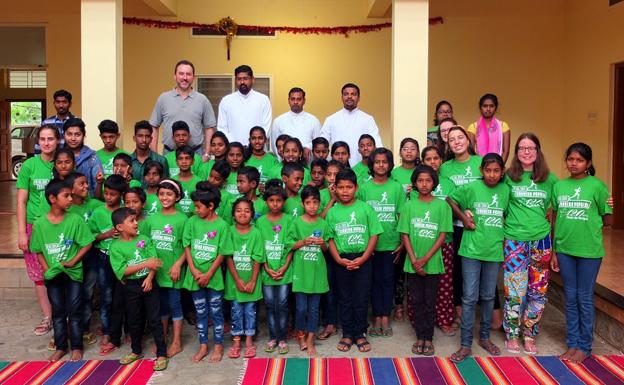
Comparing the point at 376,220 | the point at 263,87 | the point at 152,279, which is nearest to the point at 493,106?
the point at 376,220

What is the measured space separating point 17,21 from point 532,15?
791 centimetres

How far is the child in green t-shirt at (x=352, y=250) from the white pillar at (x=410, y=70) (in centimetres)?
184

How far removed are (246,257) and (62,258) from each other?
4.01ft

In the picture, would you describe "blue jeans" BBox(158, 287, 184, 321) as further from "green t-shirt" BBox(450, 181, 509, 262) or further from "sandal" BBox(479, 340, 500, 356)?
"sandal" BBox(479, 340, 500, 356)

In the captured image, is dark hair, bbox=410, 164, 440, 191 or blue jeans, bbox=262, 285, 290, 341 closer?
dark hair, bbox=410, 164, 440, 191

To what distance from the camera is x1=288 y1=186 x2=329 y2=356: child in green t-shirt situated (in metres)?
3.97

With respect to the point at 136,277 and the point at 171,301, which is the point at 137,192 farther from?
the point at 171,301

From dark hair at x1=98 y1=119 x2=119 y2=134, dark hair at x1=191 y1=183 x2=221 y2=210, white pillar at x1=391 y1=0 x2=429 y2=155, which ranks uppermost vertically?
white pillar at x1=391 y1=0 x2=429 y2=155

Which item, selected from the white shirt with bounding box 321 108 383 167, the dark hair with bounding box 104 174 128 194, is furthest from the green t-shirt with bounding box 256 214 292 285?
the white shirt with bounding box 321 108 383 167

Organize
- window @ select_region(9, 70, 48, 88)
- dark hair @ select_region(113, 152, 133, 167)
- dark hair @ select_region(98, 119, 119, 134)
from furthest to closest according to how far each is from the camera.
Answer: window @ select_region(9, 70, 48, 88), dark hair @ select_region(98, 119, 119, 134), dark hair @ select_region(113, 152, 133, 167)

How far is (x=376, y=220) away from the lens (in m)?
3.97

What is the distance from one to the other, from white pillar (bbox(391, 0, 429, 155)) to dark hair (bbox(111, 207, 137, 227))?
282cm

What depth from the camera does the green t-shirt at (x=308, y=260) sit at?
157 inches

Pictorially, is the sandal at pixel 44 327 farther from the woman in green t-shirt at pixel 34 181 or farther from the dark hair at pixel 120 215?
the dark hair at pixel 120 215
